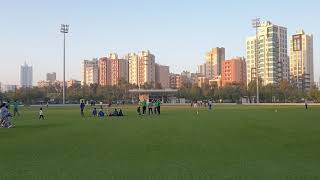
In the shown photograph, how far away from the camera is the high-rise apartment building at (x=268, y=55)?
17338 centimetres

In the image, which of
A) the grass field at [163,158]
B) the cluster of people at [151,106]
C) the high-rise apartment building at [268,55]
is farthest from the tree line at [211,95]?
the grass field at [163,158]

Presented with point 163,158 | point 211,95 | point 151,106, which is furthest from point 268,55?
point 163,158

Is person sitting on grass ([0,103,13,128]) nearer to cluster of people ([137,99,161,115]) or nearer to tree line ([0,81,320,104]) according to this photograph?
cluster of people ([137,99,161,115])

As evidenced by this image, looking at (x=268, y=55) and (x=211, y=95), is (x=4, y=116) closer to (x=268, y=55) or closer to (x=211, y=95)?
(x=211, y=95)

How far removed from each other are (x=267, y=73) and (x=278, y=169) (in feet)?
559

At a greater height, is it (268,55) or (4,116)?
(268,55)

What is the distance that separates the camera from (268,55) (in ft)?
571

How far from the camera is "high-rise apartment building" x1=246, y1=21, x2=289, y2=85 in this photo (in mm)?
173375

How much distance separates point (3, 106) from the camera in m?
25.6

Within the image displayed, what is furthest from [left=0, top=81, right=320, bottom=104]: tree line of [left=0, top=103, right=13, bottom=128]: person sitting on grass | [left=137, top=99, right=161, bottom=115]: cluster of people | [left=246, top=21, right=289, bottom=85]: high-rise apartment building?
[left=0, top=103, right=13, bottom=128]: person sitting on grass

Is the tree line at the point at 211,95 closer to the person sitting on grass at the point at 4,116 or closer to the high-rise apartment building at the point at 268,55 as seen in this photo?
the high-rise apartment building at the point at 268,55

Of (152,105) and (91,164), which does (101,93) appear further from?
(91,164)

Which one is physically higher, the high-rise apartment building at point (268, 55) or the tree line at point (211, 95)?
the high-rise apartment building at point (268, 55)

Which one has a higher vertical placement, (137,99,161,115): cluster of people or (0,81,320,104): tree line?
(0,81,320,104): tree line
